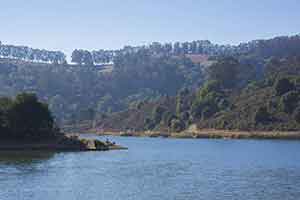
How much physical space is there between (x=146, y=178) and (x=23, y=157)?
127ft

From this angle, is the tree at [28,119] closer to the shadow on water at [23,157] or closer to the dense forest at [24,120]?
the dense forest at [24,120]

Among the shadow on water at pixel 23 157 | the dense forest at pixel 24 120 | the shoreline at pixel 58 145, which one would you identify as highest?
the dense forest at pixel 24 120

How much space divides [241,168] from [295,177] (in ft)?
45.5

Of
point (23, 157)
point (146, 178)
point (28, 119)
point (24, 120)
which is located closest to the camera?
point (146, 178)

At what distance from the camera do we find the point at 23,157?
108438mm

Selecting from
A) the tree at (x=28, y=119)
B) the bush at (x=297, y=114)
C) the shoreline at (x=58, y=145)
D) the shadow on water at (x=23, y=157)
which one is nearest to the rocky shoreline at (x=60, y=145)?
the shoreline at (x=58, y=145)

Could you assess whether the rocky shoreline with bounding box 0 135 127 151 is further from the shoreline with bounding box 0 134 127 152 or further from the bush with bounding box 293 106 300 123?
the bush with bounding box 293 106 300 123

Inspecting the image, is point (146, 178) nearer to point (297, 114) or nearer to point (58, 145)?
point (58, 145)

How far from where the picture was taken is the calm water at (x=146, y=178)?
60.6 m

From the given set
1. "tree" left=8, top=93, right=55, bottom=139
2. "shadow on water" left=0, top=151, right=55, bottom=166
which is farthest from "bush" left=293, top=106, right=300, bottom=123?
"shadow on water" left=0, top=151, right=55, bottom=166

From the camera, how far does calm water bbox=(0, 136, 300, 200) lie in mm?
60594

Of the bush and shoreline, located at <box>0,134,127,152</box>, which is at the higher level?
the bush

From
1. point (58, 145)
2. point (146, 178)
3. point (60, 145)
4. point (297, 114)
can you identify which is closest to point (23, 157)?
point (58, 145)

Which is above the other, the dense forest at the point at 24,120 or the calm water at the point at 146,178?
the dense forest at the point at 24,120
